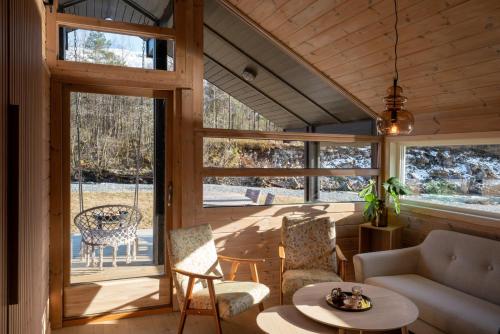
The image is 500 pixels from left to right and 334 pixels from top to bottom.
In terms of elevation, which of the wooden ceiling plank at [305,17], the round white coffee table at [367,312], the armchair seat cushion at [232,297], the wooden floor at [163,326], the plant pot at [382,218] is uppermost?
the wooden ceiling plank at [305,17]

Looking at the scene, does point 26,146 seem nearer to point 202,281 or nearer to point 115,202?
point 115,202

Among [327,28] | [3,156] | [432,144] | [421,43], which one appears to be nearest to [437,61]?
[421,43]

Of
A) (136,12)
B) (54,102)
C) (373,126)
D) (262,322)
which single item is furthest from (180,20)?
(262,322)

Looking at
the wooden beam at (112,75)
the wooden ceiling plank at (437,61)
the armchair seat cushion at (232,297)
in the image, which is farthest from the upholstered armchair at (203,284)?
the wooden ceiling plank at (437,61)

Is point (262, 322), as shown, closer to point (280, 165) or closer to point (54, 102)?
point (280, 165)

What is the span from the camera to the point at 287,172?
4.25m

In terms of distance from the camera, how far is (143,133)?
3812mm

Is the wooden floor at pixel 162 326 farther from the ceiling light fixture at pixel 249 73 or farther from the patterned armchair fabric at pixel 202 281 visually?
the ceiling light fixture at pixel 249 73

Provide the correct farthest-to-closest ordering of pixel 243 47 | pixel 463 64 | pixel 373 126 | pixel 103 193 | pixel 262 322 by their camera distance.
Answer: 1. pixel 373 126
2. pixel 243 47
3. pixel 103 193
4. pixel 463 64
5. pixel 262 322

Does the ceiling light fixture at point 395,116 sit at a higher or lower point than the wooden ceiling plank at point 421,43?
lower

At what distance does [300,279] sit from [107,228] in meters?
1.81

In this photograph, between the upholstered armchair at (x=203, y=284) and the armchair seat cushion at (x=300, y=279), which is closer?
the upholstered armchair at (x=203, y=284)

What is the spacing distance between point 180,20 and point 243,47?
669 mm

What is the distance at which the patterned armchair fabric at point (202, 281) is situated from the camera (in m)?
3.03
